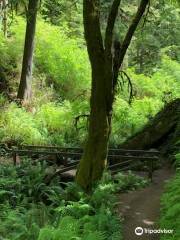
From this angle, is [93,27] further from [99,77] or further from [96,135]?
[96,135]

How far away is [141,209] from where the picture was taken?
28.7ft

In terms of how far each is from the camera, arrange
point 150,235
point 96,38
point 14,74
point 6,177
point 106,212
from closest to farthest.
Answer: point 150,235, point 106,212, point 96,38, point 6,177, point 14,74

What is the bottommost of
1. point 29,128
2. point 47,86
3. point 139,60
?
point 29,128

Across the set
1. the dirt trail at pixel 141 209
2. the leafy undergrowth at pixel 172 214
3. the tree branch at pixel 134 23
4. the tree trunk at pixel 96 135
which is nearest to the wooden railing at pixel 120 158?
the dirt trail at pixel 141 209

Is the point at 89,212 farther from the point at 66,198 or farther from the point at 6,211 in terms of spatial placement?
the point at 6,211

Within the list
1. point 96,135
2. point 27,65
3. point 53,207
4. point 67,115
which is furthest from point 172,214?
point 27,65

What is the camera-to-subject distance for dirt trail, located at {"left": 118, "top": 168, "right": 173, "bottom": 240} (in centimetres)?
775

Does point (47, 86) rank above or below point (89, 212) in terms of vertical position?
above

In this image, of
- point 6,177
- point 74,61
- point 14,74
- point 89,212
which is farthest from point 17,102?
point 89,212

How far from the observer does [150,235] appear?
292 inches

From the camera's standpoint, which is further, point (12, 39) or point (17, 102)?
point (12, 39)

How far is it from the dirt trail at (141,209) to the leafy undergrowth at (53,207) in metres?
0.19

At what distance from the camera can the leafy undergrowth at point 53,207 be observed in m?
7.71

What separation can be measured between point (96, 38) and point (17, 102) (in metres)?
10.9
